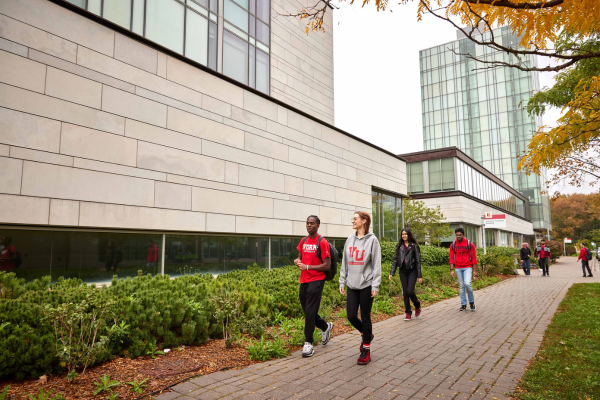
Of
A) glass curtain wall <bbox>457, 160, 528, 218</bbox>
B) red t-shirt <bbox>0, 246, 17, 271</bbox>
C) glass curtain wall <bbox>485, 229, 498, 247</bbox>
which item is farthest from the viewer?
glass curtain wall <bbox>485, 229, 498, 247</bbox>

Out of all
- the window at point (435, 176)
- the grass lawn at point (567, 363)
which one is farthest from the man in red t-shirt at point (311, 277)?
the window at point (435, 176)

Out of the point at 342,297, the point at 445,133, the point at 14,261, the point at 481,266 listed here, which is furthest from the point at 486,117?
the point at 14,261

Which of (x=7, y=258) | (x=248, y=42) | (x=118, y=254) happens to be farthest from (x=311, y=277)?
(x=248, y=42)

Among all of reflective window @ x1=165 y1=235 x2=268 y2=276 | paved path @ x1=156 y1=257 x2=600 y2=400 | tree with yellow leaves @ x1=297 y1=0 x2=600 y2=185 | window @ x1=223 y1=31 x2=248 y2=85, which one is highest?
window @ x1=223 y1=31 x2=248 y2=85

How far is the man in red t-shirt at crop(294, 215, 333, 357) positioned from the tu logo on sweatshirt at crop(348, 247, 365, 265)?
1.00 feet

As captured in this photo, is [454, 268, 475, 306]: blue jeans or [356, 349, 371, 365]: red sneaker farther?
[454, 268, 475, 306]: blue jeans

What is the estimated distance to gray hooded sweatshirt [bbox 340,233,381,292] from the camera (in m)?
5.01

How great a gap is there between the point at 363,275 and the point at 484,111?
73.3 metres

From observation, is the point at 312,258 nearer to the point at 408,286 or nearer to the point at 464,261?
the point at 408,286

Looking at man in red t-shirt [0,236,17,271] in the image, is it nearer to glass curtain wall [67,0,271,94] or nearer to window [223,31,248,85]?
glass curtain wall [67,0,271,94]

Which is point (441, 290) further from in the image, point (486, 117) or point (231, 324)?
point (486, 117)

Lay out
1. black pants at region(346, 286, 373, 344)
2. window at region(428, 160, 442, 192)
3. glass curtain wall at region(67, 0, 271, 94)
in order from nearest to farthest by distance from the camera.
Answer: black pants at region(346, 286, 373, 344), glass curtain wall at region(67, 0, 271, 94), window at region(428, 160, 442, 192)

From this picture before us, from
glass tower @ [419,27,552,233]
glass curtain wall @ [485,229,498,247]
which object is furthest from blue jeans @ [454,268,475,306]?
glass tower @ [419,27,552,233]

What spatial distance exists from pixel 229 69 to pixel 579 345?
13.6 metres
